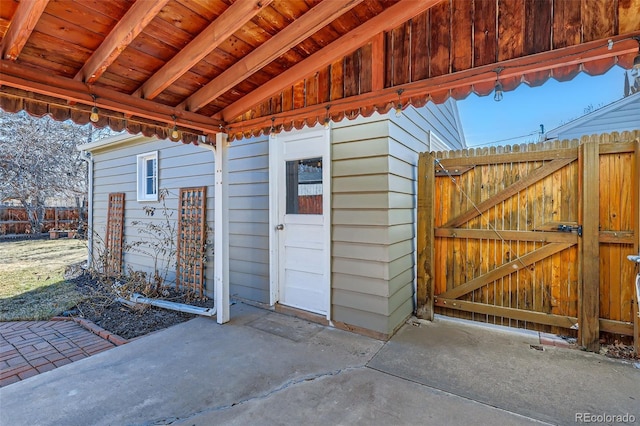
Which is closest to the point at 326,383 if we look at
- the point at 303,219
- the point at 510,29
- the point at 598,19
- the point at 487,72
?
the point at 303,219

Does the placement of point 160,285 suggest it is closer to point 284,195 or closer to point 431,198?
point 284,195

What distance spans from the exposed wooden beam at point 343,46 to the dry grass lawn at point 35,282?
3.95 metres

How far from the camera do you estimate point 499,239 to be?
3303mm

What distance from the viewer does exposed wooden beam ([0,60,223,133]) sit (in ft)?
6.36

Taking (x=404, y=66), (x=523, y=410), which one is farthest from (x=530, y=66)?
(x=523, y=410)

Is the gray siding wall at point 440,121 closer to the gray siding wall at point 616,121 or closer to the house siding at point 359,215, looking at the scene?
the house siding at point 359,215

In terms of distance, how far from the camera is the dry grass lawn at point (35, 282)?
3.99 m

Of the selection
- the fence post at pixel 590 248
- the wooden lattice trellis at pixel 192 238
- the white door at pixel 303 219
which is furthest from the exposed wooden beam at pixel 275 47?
the fence post at pixel 590 248

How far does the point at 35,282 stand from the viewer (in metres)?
5.31

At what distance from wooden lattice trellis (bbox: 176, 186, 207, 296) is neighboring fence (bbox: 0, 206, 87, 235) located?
872 centimetres

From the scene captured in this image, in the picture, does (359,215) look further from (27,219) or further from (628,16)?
(27,219)

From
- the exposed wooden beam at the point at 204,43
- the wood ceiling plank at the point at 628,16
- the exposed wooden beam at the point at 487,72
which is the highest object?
the exposed wooden beam at the point at 204,43

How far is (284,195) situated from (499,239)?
2.58 meters

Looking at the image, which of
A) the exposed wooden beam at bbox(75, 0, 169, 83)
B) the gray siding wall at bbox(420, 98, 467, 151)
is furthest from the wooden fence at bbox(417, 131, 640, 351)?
the exposed wooden beam at bbox(75, 0, 169, 83)
